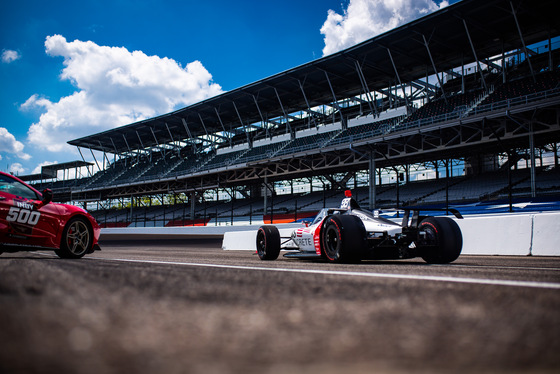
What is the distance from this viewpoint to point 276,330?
1303mm

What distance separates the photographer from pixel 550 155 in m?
36.2

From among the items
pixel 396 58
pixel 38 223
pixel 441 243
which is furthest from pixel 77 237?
pixel 396 58

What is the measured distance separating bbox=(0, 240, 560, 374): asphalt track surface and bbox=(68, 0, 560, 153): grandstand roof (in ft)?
97.6

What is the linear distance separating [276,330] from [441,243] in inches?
214

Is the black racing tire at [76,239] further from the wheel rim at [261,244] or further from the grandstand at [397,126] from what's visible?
the grandstand at [397,126]

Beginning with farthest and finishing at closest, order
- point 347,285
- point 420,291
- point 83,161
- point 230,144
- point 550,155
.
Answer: point 83,161, point 230,144, point 550,155, point 347,285, point 420,291

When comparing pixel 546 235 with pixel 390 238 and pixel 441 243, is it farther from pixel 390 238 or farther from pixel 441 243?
pixel 390 238

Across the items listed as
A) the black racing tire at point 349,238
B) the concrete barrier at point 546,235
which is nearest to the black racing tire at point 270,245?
the black racing tire at point 349,238

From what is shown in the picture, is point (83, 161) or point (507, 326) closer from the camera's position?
point (507, 326)

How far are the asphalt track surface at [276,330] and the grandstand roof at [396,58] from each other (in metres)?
29.7

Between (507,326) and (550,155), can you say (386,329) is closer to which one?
(507,326)

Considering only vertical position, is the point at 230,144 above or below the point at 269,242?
above

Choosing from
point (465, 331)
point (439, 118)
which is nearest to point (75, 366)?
point (465, 331)

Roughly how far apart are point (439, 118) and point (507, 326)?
93.2ft
